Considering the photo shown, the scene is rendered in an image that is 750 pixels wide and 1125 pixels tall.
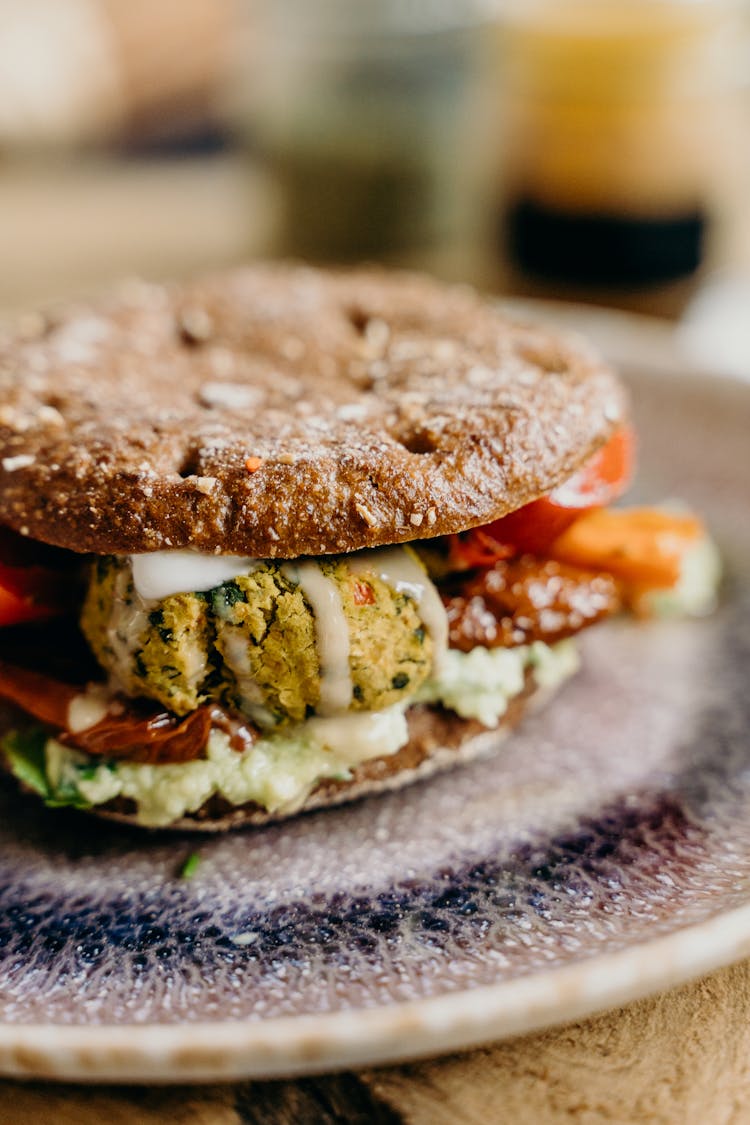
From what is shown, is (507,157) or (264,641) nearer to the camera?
(264,641)

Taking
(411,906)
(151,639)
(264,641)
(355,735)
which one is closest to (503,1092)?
(411,906)

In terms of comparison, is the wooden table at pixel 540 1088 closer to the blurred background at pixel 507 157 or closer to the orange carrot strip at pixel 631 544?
the orange carrot strip at pixel 631 544

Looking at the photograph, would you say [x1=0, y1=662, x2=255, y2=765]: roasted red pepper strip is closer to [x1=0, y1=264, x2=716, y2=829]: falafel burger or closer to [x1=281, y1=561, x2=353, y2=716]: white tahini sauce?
[x1=0, y1=264, x2=716, y2=829]: falafel burger

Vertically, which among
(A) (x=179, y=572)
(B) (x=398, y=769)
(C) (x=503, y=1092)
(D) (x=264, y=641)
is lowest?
(C) (x=503, y=1092)

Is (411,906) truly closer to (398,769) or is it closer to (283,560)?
(398,769)

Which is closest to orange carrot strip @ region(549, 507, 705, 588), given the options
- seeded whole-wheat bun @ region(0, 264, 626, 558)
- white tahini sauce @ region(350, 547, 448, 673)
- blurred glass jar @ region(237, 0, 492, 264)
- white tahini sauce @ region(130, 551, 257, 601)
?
seeded whole-wheat bun @ region(0, 264, 626, 558)

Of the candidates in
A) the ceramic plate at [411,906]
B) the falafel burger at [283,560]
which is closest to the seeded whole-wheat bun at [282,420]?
the falafel burger at [283,560]

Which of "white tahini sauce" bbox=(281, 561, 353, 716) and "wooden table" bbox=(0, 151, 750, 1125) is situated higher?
"white tahini sauce" bbox=(281, 561, 353, 716)
